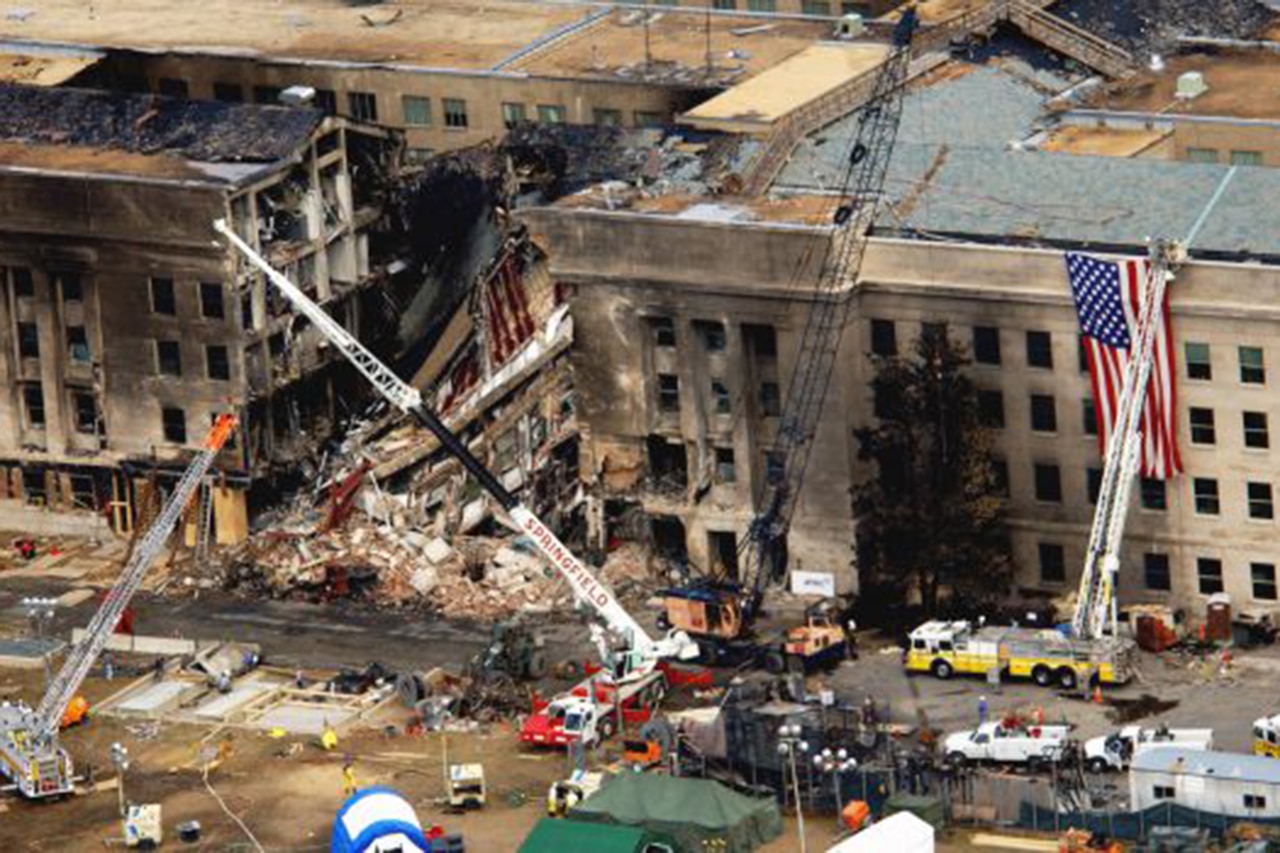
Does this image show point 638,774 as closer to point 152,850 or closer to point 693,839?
point 693,839

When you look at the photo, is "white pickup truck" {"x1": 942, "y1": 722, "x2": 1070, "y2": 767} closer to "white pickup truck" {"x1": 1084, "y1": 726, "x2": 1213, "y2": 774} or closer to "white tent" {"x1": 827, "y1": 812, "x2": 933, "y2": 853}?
"white pickup truck" {"x1": 1084, "y1": 726, "x2": 1213, "y2": 774}

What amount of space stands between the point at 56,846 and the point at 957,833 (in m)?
32.2

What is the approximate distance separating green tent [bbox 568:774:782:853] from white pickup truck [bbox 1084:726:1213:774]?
38.6 feet

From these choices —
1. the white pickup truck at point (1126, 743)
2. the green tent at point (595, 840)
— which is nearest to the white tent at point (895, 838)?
the green tent at point (595, 840)

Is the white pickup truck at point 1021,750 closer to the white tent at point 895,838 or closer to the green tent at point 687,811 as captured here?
the green tent at point 687,811

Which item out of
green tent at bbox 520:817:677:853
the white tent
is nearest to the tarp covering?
the white tent

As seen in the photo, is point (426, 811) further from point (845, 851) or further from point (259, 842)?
point (845, 851)

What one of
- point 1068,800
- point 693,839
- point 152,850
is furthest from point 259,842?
point 1068,800

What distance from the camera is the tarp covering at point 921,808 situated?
634ft

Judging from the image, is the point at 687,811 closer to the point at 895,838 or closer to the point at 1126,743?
the point at 895,838

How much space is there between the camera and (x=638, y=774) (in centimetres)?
19562

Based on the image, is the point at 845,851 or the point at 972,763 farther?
the point at 972,763

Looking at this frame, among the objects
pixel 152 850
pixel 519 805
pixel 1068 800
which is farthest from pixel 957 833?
pixel 152 850

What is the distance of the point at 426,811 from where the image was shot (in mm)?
199875
